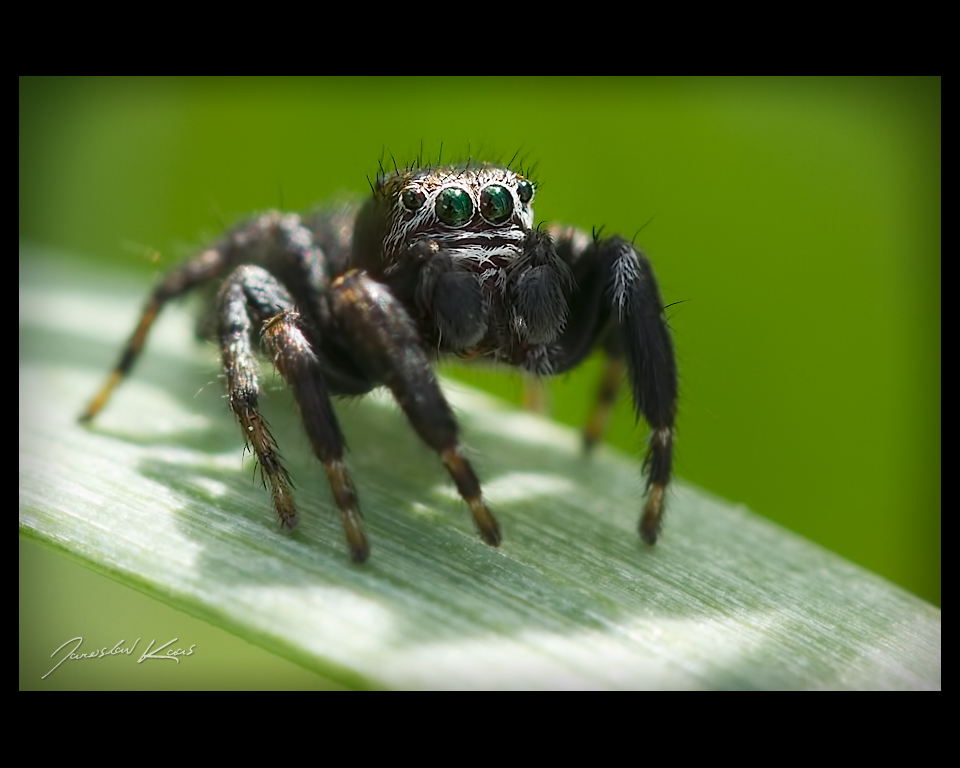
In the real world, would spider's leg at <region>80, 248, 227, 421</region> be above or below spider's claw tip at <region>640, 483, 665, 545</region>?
below

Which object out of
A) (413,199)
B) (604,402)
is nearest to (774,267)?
(604,402)

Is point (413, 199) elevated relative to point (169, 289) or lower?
elevated

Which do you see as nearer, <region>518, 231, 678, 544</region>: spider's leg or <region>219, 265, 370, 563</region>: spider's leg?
<region>219, 265, 370, 563</region>: spider's leg

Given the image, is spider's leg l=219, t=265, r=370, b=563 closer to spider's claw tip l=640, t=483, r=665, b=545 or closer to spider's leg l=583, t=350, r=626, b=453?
spider's claw tip l=640, t=483, r=665, b=545
